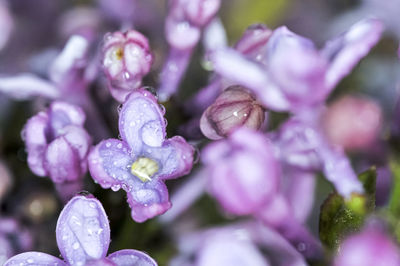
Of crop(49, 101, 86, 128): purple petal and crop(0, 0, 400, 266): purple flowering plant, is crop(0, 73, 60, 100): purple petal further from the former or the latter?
crop(49, 101, 86, 128): purple petal

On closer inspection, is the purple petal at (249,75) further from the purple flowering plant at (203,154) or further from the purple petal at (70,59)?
the purple petal at (70,59)

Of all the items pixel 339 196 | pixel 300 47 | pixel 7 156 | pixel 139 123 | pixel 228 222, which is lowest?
pixel 228 222

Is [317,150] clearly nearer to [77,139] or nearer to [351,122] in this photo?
[351,122]

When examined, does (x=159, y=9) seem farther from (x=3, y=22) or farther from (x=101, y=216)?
(x=101, y=216)

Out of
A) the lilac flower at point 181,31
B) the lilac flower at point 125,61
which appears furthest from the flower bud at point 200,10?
the lilac flower at point 125,61

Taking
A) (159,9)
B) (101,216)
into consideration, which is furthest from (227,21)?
(101,216)

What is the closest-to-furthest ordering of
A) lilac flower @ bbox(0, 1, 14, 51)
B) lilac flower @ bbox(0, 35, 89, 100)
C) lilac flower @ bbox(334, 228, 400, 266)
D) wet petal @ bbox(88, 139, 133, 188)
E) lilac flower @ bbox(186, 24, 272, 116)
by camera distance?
lilac flower @ bbox(334, 228, 400, 266)
wet petal @ bbox(88, 139, 133, 188)
lilac flower @ bbox(186, 24, 272, 116)
lilac flower @ bbox(0, 35, 89, 100)
lilac flower @ bbox(0, 1, 14, 51)

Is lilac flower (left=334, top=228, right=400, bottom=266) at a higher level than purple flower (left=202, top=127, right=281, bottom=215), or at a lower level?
lower

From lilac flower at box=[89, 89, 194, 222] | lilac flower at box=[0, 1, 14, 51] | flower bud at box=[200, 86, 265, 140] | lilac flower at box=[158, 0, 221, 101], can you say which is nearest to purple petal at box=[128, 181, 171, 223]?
lilac flower at box=[89, 89, 194, 222]
